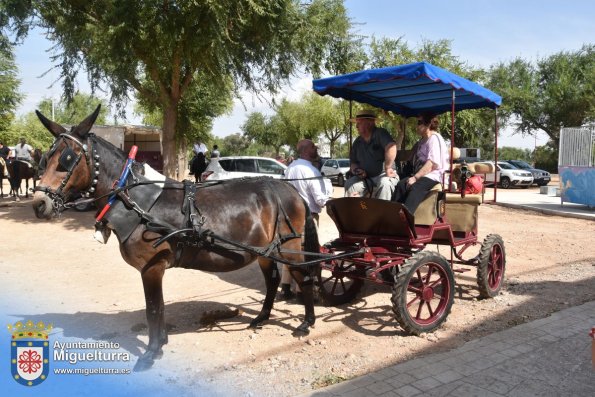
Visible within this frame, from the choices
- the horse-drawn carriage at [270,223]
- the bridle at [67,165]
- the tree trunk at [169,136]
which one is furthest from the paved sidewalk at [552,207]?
the bridle at [67,165]

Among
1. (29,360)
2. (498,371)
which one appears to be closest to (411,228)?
(498,371)

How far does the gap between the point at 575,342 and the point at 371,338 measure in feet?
6.91

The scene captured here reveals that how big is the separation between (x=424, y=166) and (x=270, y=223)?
6.76 feet

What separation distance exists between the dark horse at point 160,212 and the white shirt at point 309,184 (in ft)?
3.36

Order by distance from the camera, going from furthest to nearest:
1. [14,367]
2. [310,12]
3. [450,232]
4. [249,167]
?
1. [249,167]
2. [310,12]
3. [450,232]
4. [14,367]

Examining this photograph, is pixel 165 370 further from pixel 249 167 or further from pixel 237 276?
pixel 249 167

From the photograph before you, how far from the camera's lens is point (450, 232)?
615cm

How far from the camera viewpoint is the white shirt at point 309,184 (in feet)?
20.9

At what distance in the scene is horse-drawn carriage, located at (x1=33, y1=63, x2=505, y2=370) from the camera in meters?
4.31

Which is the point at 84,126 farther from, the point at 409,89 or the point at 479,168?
the point at 479,168

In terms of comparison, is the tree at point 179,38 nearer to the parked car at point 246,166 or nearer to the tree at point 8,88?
the parked car at point 246,166

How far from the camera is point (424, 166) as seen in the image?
579 cm

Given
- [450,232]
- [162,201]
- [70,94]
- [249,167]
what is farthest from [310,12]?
[162,201]

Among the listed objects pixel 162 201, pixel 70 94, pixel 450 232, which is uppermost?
pixel 70 94
